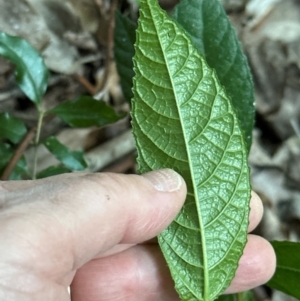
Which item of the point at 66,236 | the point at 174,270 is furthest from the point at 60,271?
the point at 174,270

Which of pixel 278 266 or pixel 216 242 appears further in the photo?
pixel 278 266

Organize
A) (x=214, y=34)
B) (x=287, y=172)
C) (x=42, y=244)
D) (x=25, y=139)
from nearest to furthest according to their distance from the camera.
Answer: (x=42, y=244) → (x=214, y=34) → (x=25, y=139) → (x=287, y=172)

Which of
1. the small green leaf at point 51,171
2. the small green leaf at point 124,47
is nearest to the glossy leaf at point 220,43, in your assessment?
the small green leaf at point 124,47

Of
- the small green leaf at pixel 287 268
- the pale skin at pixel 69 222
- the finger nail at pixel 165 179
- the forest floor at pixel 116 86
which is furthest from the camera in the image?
the forest floor at pixel 116 86

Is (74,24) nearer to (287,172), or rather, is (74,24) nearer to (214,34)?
(214,34)

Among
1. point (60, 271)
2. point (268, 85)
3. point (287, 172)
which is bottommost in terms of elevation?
point (287, 172)

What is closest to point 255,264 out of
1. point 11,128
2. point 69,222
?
point 69,222

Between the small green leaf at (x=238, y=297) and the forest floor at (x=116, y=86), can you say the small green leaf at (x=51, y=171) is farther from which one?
the small green leaf at (x=238, y=297)
